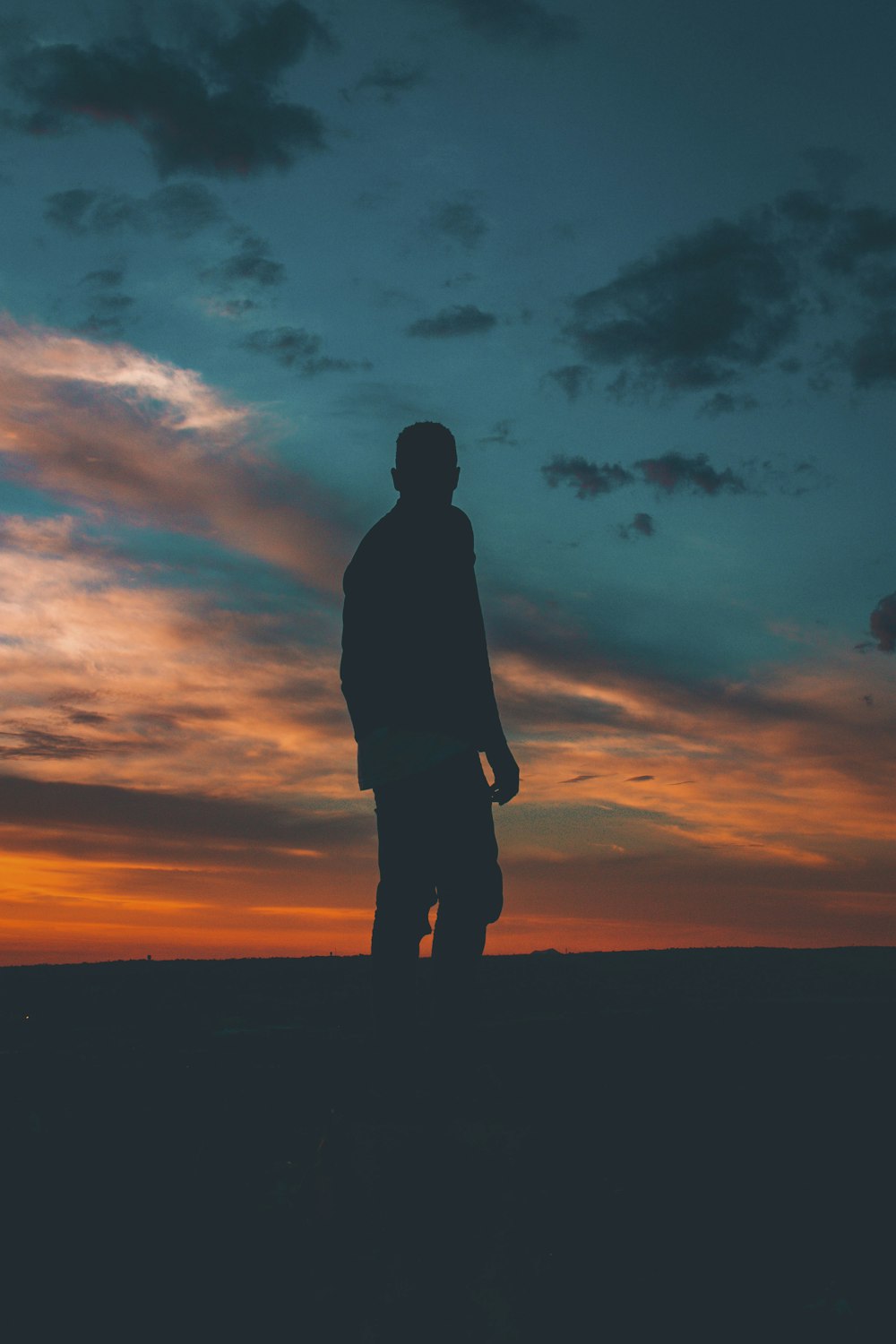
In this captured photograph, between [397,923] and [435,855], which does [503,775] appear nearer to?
[435,855]

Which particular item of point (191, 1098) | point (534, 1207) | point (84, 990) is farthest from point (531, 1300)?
point (84, 990)

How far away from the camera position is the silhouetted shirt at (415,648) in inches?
172

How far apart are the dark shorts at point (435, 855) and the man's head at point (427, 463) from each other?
107cm

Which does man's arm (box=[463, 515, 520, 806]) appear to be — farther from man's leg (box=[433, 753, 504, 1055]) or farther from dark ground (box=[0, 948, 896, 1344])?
dark ground (box=[0, 948, 896, 1344])

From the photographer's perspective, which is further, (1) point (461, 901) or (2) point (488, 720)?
(2) point (488, 720)

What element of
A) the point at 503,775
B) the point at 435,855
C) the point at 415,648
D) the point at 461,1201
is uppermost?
the point at 415,648

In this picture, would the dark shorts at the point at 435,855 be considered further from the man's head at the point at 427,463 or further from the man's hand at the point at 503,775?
the man's head at the point at 427,463

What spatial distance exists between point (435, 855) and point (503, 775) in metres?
0.46

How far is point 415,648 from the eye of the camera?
443cm

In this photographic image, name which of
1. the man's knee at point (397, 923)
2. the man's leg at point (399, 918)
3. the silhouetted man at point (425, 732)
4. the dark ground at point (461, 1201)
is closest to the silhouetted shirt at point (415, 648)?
the silhouetted man at point (425, 732)

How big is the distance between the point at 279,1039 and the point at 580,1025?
54.0 inches

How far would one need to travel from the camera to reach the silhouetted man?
4.27 meters

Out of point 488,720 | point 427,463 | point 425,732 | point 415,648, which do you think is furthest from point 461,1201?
point 427,463

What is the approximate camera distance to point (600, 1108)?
3879 millimetres
